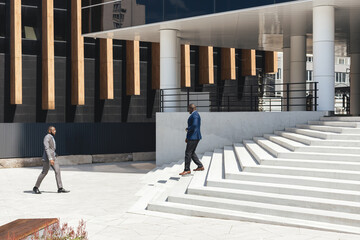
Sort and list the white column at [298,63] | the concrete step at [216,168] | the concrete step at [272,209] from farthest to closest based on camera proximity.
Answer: the white column at [298,63]
the concrete step at [216,168]
the concrete step at [272,209]

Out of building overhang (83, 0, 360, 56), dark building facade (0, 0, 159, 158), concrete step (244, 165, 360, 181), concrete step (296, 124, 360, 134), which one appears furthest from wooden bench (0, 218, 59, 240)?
dark building facade (0, 0, 159, 158)

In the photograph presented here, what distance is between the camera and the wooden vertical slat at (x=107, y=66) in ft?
85.1

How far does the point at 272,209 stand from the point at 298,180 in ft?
4.38

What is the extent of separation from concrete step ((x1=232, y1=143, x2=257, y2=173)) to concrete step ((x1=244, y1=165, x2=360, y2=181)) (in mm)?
463

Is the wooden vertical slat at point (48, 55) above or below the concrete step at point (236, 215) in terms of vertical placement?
above

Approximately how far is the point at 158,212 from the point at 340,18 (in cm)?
1302

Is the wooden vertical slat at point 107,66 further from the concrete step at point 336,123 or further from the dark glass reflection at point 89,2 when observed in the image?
the concrete step at point 336,123

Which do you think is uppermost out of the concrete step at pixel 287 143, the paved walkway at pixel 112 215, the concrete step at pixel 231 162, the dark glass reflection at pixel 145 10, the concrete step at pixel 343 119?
the dark glass reflection at pixel 145 10

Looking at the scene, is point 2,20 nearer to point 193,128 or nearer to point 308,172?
point 193,128

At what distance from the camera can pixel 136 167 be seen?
22359 mm

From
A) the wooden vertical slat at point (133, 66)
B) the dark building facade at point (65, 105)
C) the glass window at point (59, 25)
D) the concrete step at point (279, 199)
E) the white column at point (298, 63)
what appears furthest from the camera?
the wooden vertical slat at point (133, 66)

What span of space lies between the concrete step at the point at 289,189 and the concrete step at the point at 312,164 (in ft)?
3.46

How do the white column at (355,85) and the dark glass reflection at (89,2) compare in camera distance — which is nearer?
the dark glass reflection at (89,2)

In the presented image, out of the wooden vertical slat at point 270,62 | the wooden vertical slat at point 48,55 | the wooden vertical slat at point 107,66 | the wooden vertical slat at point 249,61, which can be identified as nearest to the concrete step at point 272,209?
the wooden vertical slat at point 48,55
